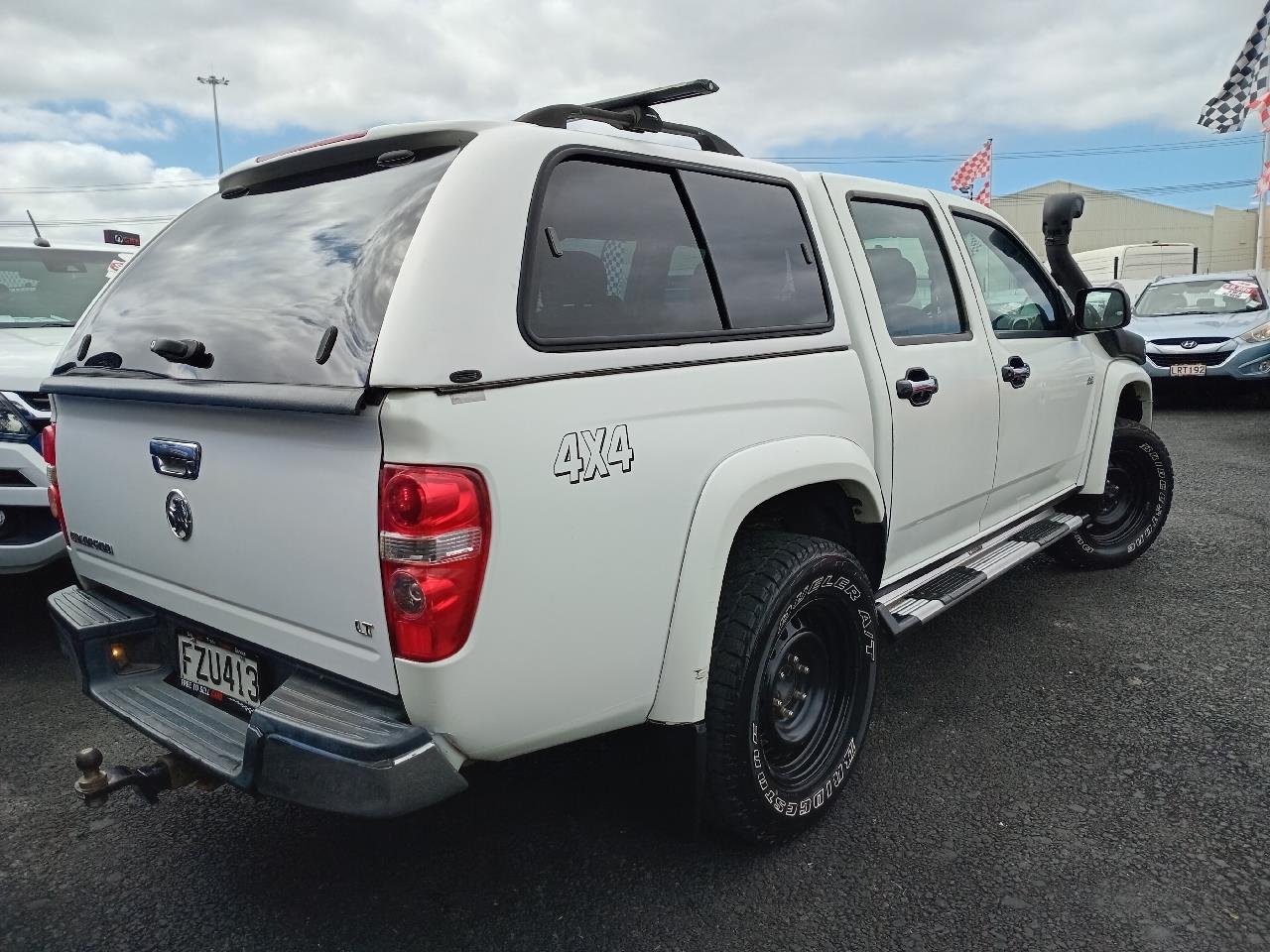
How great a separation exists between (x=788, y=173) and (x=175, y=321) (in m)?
1.87

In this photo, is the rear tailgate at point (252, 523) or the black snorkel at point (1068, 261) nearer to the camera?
the rear tailgate at point (252, 523)

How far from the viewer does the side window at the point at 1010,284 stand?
378 centimetres

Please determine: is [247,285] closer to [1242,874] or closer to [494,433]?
[494,433]

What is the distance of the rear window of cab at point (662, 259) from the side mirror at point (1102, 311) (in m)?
1.94

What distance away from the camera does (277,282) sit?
7.14 ft

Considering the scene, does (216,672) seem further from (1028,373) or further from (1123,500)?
(1123,500)

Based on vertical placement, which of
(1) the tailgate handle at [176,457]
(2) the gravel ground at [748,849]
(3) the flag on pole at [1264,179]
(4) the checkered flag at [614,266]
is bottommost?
(2) the gravel ground at [748,849]

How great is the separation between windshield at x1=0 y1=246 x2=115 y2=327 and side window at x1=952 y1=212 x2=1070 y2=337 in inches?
196

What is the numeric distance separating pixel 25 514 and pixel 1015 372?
4.14 m

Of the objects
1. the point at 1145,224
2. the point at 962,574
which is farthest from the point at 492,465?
the point at 1145,224

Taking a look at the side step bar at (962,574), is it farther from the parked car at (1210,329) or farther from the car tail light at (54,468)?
the parked car at (1210,329)

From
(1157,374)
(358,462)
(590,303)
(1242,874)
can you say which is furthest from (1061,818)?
(1157,374)

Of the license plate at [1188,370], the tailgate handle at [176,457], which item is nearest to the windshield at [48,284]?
the tailgate handle at [176,457]

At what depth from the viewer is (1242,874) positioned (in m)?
2.36
